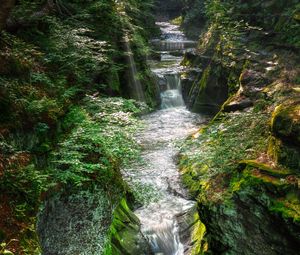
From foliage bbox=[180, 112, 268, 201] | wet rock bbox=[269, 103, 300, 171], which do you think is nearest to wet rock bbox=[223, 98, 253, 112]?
foliage bbox=[180, 112, 268, 201]

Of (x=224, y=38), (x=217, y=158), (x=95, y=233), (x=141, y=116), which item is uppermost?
(x=224, y=38)

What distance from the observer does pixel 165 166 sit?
12258 millimetres

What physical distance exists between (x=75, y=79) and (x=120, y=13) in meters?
4.78

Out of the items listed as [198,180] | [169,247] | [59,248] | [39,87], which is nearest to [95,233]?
[59,248]

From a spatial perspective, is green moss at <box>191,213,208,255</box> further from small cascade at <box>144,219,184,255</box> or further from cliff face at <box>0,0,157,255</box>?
cliff face at <box>0,0,157,255</box>

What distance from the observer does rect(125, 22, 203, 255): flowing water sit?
8680 mm

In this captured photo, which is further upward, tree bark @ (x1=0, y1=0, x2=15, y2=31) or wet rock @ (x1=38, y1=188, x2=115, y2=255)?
tree bark @ (x1=0, y1=0, x2=15, y2=31)

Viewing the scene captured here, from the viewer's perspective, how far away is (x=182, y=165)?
11.9 m

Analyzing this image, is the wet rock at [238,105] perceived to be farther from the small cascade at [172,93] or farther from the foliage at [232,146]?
the small cascade at [172,93]

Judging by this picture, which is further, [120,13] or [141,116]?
[141,116]

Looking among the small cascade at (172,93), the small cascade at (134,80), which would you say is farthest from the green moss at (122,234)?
the small cascade at (172,93)

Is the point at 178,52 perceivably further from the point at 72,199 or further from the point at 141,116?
the point at 72,199

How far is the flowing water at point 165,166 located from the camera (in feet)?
28.5

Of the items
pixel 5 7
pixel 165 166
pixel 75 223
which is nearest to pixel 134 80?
pixel 165 166
